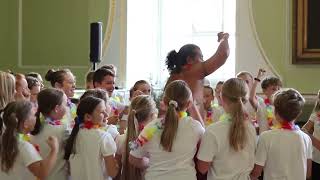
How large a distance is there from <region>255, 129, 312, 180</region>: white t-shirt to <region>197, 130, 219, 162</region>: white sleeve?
0.27 metres

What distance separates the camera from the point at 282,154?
294 cm

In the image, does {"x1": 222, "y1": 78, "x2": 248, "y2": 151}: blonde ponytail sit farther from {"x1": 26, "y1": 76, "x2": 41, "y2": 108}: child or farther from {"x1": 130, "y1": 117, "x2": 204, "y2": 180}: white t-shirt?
{"x1": 26, "y1": 76, "x2": 41, "y2": 108}: child

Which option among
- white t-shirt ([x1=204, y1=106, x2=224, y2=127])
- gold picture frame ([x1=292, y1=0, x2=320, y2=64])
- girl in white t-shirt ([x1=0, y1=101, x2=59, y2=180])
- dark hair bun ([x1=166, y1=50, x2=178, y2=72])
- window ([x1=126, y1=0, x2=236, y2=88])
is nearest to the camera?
girl in white t-shirt ([x1=0, y1=101, x2=59, y2=180])

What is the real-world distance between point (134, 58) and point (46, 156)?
429 cm

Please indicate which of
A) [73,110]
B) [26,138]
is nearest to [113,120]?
[73,110]

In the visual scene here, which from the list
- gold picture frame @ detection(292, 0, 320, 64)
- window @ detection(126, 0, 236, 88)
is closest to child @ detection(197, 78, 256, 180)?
gold picture frame @ detection(292, 0, 320, 64)

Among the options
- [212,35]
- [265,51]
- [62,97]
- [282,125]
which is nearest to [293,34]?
[265,51]

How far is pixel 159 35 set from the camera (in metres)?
7.13

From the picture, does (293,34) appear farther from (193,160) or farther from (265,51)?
(193,160)

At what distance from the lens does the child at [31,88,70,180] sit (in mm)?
2953

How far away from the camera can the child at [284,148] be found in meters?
2.95

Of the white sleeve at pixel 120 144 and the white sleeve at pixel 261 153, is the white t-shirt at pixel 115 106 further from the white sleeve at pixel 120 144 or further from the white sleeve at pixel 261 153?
the white sleeve at pixel 261 153

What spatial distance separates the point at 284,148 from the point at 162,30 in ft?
14.3

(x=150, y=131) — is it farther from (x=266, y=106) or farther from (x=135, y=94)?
(x=266, y=106)
